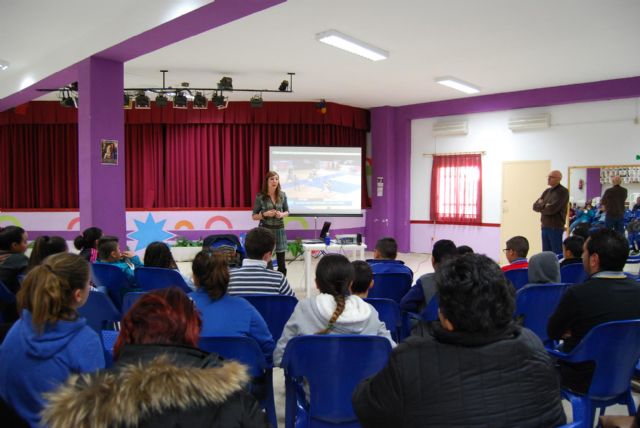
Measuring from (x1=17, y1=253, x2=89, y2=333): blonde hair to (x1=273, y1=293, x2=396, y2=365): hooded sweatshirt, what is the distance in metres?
0.83

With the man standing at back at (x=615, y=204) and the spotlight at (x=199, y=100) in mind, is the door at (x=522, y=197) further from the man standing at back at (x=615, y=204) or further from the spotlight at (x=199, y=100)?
the spotlight at (x=199, y=100)

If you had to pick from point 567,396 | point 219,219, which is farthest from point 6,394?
point 219,219

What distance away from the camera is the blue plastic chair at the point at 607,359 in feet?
6.59

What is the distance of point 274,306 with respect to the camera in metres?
2.66

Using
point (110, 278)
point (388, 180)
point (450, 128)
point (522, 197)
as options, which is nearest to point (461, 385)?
point (110, 278)

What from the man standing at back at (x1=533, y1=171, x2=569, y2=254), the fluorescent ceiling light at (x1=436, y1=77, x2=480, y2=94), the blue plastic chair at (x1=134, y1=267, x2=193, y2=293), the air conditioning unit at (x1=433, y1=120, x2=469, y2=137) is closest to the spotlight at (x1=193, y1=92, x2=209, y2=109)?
the fluorescent ceiling light at (x1=436, y1=77, x2=480, y2=94)

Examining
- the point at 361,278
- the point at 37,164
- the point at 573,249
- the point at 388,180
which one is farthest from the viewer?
the point at 388,180

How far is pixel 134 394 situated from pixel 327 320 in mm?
1125

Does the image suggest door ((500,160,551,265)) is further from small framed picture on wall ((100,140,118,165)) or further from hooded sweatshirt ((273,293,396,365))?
hooded sweatshirt ((273,293,396,365))

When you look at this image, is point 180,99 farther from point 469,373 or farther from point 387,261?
point 469,373

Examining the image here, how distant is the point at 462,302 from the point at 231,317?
122 centimetres

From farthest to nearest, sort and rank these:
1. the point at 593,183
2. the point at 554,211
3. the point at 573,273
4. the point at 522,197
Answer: the point at 522,197, the point at 593,183, the point at 554,211, the point at 573,273

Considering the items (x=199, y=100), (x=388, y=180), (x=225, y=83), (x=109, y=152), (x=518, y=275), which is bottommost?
(x=518, y=275)

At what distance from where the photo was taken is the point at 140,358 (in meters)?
1.10
